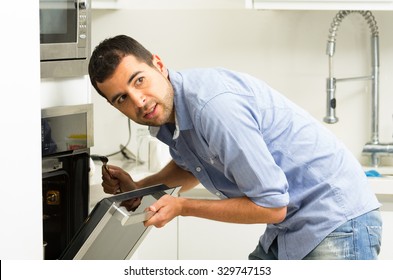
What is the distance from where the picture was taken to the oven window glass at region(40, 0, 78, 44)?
201cm

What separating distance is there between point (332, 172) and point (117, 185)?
573mm

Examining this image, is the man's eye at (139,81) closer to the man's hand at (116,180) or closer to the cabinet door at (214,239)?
the man's hand at (116,180)

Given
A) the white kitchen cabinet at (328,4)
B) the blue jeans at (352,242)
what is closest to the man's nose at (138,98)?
the blue jeans at (352,242)

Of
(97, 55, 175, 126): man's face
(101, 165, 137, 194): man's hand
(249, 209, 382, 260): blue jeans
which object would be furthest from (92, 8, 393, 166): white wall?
(97, 55, 175, 126): man's face

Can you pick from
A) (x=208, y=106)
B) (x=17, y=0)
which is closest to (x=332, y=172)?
(x=208, y=106)

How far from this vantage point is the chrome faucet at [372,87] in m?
3.21

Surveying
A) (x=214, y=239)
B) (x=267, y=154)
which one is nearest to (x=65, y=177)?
(x=267, y=154)

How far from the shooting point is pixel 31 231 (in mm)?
1571

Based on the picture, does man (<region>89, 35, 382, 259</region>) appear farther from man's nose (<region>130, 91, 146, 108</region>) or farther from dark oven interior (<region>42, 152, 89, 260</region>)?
dark oven interior (<region>42, 152, 89, 260</region>)

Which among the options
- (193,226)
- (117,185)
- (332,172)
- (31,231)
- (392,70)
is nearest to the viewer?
(31,231)

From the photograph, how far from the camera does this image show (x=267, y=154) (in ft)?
5.76

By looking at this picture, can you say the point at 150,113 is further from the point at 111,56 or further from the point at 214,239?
the point at 214,239

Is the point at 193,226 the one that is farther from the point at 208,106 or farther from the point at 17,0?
the point at 17,0

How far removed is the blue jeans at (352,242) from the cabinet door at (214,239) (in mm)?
1093
